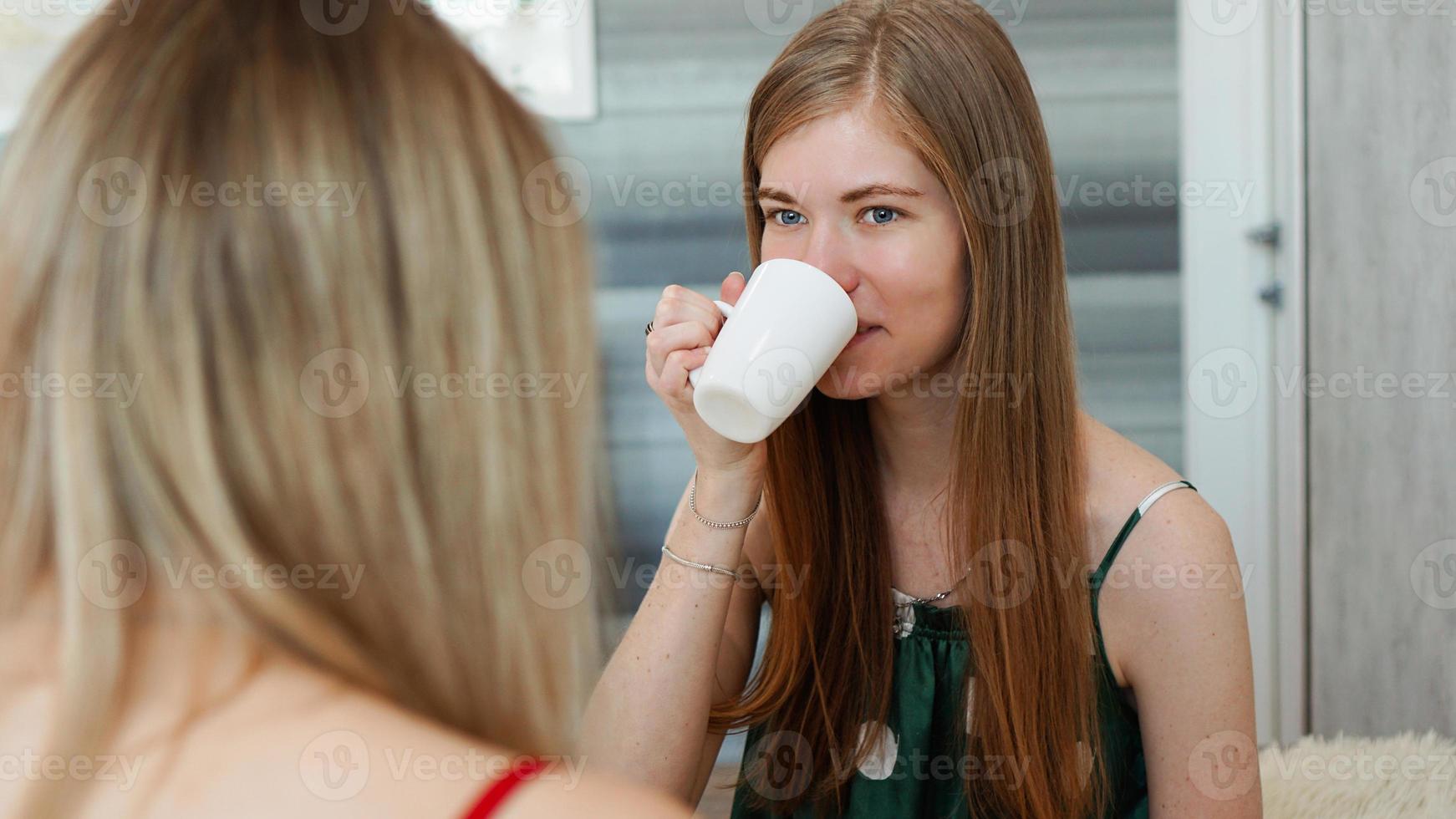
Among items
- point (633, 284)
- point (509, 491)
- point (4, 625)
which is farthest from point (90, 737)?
point (633, 284)

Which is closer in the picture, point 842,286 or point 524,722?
point 524,722

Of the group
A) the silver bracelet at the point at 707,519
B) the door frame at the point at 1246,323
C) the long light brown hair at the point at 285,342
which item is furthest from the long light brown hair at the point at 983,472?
the door frame at the point at 1246,323

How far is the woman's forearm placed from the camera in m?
1.12

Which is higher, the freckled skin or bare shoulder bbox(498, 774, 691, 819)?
the freckled skin

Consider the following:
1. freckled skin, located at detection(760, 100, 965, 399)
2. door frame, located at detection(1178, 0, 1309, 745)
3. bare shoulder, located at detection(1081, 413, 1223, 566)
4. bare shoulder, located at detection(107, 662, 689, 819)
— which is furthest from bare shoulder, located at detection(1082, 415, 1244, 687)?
door frame, located at detection(1178, 0, 1309, 745)

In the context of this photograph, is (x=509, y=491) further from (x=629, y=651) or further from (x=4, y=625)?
(x=629, y=651)

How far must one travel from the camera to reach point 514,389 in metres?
0.52

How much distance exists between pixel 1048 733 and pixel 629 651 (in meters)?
0.42

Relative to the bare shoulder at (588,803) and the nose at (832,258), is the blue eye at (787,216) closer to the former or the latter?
the nose at (832,258)

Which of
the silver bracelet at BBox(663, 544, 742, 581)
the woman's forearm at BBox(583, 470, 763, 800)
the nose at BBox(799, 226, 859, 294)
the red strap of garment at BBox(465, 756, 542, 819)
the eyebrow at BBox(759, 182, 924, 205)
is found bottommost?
the woman's forearm at BBox(583, 470, 763, 800)

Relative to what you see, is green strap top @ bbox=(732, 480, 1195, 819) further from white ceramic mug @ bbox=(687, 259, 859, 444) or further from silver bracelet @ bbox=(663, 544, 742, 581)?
white ceramic mug @ bbox=(687, 259, 859, 444)

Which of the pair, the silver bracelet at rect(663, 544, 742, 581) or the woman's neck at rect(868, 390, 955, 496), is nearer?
the silver bracelet at rect(663, 544, 742, 581)

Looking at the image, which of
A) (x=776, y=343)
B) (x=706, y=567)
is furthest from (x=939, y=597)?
(x=776, y=343)

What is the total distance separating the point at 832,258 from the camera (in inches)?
43.1
